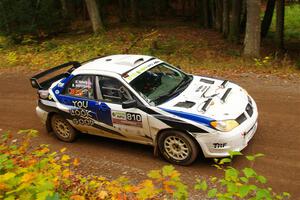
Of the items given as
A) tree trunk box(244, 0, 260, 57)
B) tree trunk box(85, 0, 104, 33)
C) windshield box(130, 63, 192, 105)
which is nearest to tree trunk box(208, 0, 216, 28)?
tree trunk box(85, 0, 104, 33)

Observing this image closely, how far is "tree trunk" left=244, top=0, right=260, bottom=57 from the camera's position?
13055 millimetres

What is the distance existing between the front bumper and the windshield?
45.7 inches

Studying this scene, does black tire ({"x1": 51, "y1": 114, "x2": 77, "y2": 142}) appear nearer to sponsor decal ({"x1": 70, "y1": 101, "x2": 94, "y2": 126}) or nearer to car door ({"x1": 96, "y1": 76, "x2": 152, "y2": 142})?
sponsor decal ({"x1": 70, "y1": 101, "x2": 94, "y2": 126})

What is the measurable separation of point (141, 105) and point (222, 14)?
1461 cm

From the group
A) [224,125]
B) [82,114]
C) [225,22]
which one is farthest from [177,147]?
[225,22]

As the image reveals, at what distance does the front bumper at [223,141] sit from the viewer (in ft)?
21.5

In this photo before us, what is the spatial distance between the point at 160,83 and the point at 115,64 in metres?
1.05

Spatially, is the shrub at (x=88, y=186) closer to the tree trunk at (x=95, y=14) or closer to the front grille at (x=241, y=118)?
the front grille at (x=241, y=118)

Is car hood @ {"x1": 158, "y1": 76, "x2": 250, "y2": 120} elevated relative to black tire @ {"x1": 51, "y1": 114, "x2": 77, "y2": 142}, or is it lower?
elevated

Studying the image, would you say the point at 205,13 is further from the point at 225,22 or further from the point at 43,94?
the point at 43,94

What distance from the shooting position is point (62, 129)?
856cm

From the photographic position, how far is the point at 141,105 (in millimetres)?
7090

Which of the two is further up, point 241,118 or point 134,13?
point 134,13

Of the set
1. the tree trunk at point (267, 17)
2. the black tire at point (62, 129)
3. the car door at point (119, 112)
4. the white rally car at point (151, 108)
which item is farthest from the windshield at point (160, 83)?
the tree trunk at point (267, 17)
